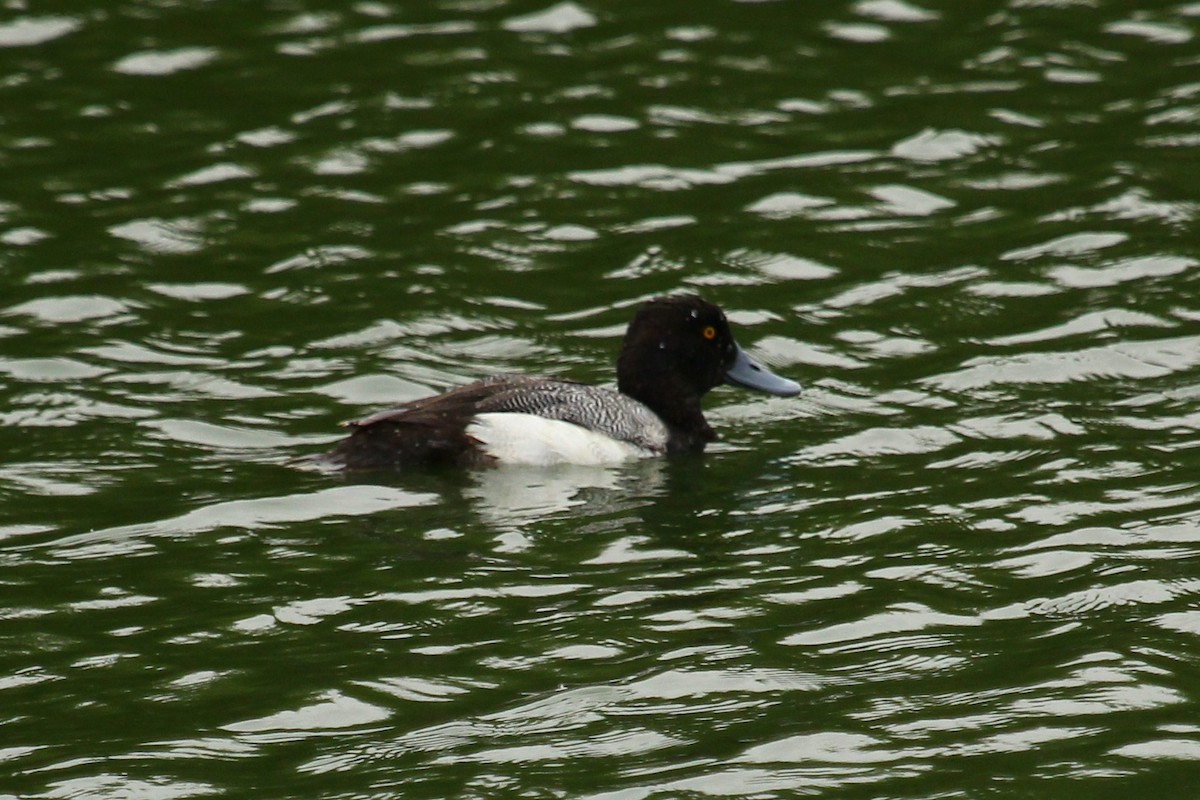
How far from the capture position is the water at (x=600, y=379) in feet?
23.5

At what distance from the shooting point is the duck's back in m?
10.5

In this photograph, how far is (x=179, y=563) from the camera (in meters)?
9.06

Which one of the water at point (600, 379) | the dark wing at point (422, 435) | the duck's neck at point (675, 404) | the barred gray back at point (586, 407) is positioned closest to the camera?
the water at point (600, 379)

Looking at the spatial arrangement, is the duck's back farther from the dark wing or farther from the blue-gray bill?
the blue-gray bill

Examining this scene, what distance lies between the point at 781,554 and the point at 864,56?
8.21m

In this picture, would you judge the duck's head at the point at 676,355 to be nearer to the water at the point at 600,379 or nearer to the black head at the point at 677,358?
the black head at the point at 677,358

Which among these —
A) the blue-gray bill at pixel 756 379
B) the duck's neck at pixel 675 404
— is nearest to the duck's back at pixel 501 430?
the duck's neck at pixel 675 404

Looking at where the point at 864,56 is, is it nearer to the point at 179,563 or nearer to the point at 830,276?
the point at 830,276

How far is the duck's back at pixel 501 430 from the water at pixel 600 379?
0.56ft

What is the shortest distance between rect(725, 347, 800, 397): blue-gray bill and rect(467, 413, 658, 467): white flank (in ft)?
3.47

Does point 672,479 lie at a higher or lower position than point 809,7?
lower

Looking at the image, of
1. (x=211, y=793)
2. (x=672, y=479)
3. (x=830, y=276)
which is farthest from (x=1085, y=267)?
(x=211, y=793)

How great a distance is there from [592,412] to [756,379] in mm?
1127

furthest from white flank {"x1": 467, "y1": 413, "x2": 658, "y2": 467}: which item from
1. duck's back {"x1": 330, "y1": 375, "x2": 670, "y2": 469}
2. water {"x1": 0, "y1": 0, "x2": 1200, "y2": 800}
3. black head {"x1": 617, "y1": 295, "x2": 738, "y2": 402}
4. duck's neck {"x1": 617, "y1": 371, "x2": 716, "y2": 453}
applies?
black head {"x1": 617, "y1": 295, "x2": 738, "y2": 402}
